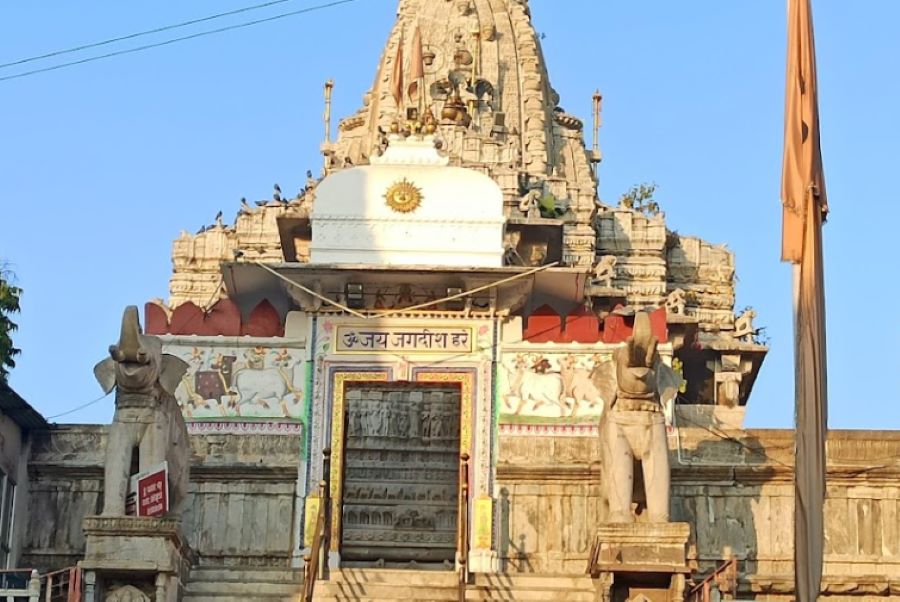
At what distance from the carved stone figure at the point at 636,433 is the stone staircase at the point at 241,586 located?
400 cm

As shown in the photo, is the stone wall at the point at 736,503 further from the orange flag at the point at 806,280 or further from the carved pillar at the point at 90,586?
the carved pillar at the point at 90,586

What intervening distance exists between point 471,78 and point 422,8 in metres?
5.49

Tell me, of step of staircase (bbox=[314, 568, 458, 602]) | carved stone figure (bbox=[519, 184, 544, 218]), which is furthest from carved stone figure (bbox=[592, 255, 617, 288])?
step of staircase (bbox=[314, 568, 458, 602])

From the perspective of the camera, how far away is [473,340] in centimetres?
3198

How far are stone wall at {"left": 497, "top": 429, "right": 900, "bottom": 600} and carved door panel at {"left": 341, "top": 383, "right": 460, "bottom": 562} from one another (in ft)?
6.86

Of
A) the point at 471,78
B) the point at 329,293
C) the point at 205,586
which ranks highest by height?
the point at 471,78

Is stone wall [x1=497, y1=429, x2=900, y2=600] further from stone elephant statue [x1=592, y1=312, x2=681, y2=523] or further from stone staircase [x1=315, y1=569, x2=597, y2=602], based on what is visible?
stone staircase [x1=315, y1=569, x2=597, y2=602]

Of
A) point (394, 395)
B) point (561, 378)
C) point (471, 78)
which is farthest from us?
point (471, 78)

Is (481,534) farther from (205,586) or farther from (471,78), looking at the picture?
(471,78)

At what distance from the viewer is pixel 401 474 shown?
3512cm

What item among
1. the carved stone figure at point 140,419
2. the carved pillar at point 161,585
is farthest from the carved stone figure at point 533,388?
the carved pillar at point 161,585

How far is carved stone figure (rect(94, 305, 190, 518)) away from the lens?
89.7 feet

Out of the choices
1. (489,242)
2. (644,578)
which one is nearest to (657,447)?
(644,578)

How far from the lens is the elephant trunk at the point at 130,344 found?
27.4 m
